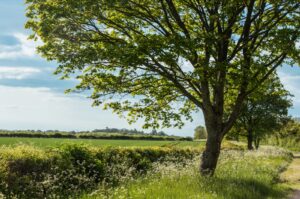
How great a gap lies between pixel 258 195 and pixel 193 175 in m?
2.62

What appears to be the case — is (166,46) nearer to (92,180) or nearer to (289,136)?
(92,180)

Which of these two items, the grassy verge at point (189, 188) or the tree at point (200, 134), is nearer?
the grassy verge at point (189, 188)

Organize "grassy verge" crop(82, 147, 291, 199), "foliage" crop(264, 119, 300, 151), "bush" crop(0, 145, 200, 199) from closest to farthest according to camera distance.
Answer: "grassy verge" crop(82, 147, 291, 199) < "bush" crop(0, 145, 200, 199) < "foliage" crop(264, 119, 300, 151)

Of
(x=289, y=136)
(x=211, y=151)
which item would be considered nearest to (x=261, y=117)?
(x=289, y=136)

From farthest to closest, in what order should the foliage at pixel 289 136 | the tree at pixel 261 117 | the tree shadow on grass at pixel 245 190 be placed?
the foliage at pixel 289 136 → the tree at pixel 261 117 → the tree shadow on grass at pixel 245 190

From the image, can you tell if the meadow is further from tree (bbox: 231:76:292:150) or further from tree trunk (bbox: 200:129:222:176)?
tree (bbox: 231:76:292:150)

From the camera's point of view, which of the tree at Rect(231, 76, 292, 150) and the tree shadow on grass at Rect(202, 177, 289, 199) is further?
the tree at Rect(231, 76, 292, 150)

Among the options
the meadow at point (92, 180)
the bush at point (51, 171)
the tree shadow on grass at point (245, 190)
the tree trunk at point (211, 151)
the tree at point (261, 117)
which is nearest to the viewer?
the meadow at point (92, 180)

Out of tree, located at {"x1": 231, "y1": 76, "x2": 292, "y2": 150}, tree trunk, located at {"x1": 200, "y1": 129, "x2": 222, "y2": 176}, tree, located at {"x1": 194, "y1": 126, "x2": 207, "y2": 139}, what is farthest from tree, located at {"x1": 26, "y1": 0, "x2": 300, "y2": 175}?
tree, located at {"x1": 194, "y1": 126, "x2": 207, "y2": 139}

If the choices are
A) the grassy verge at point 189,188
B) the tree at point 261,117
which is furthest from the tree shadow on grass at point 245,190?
the tree at point 261,117

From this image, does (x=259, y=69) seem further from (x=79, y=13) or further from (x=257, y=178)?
(x=79, y=13)

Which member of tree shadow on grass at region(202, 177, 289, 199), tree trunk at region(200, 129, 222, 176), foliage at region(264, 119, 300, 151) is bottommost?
tree shadow on grass at region(202, 177, 289, 199)

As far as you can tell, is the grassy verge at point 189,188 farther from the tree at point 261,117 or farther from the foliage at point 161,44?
the tree at point 261,117

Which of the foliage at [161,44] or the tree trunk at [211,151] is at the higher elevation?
the foliage at [161,44]
